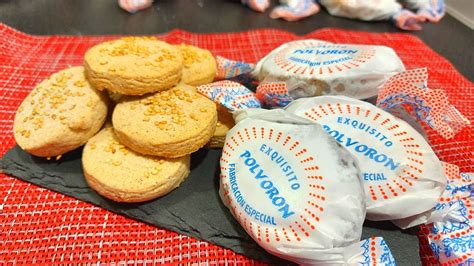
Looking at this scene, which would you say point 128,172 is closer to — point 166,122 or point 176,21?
point 166,122

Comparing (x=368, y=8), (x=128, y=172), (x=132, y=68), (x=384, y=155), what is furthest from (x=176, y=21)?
(x=384, y=155)

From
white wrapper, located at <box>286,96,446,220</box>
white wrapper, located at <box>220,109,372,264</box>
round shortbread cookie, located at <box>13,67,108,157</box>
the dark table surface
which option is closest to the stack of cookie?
round shortbread cookie, located at <box>13,67,108,157</box>

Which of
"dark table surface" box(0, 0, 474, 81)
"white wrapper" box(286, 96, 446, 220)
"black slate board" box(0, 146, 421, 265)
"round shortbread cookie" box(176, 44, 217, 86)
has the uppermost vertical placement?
"white wrapper" box(286, 96, 446, 220)

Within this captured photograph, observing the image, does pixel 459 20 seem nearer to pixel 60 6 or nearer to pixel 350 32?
pixel 350 32

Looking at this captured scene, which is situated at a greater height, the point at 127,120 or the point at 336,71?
the point at 336,71

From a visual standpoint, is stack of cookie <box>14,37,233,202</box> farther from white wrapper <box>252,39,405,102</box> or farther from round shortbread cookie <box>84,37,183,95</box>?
white wrapper <box>252,39,405,102</box>

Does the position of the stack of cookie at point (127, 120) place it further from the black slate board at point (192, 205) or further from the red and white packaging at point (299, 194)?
the red and white packaging at point (299, 194)

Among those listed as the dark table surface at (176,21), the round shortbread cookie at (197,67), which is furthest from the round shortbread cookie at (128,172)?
the dark table surface at (176,21)
